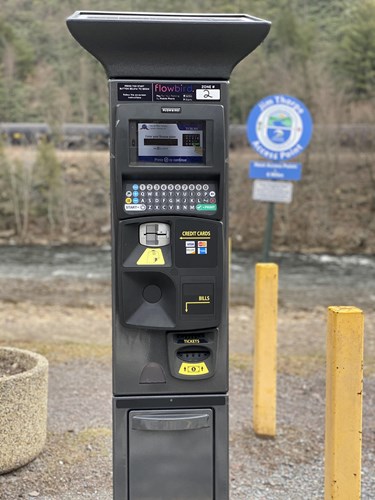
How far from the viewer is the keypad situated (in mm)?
2822

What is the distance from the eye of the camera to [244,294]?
1240cm

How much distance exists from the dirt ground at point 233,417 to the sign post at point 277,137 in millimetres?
1591

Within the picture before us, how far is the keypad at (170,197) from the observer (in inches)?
111

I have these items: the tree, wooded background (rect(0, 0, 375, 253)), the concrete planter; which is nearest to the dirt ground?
the concrete planter

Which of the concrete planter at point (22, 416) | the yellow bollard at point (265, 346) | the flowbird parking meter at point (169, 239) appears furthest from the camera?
the yellow bollard at point (265, 346)

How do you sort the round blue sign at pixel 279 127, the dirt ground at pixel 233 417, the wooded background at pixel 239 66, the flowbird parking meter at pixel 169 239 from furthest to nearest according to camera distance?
the wooded background at pixel 239 66, the round blue sign at pixel 279 127, the dirt ground at pixel 233 417, the flowbird parking meter at pixel 169 239

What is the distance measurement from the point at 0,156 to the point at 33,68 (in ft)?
25.3

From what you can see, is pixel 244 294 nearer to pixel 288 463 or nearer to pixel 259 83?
pixel 288 463

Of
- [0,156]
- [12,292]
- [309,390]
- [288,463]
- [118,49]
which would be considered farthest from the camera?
[0,156]

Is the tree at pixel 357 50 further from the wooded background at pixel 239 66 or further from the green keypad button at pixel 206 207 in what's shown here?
the green keypad button at pixel 206 207

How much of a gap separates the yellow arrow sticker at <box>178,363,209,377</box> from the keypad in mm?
624

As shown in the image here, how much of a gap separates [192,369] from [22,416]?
127cm

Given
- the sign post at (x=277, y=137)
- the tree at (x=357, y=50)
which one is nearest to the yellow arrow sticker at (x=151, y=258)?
the sign post at (x=277, y=137)

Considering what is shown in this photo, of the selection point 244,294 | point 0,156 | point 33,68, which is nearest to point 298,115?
point 244,294
